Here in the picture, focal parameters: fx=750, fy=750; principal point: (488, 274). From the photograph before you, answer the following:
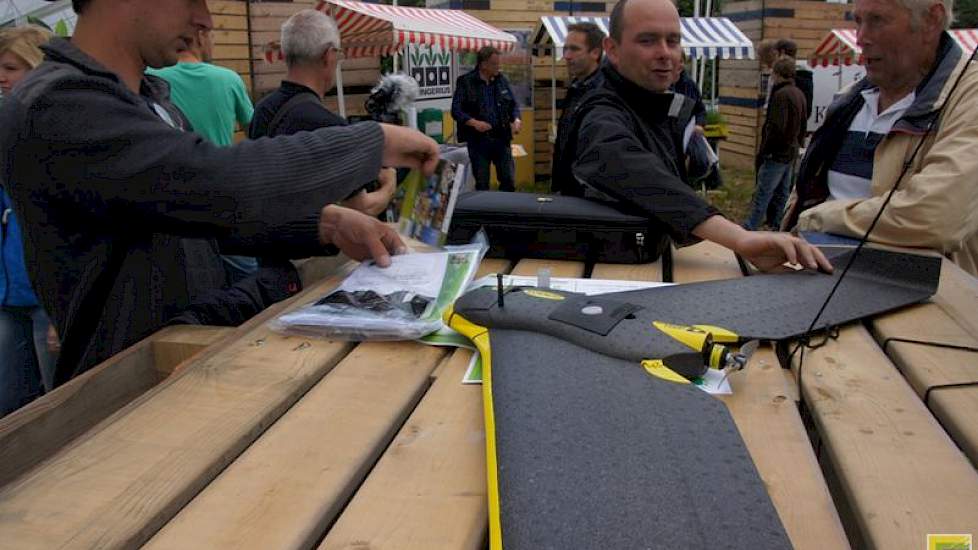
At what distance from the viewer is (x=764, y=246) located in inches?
65.8

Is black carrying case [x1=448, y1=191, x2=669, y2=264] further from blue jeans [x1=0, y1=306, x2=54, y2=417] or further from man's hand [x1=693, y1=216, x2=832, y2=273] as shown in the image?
blue jeans [x1=0, y1=306, x2=54, y2=417]

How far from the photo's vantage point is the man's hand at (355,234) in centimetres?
163

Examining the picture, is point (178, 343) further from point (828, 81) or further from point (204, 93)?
point (828, 81)

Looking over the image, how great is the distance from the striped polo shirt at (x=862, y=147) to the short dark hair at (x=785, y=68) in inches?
177

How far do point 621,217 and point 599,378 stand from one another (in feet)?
2.87

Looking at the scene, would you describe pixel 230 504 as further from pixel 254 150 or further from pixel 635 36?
pixel 635 36

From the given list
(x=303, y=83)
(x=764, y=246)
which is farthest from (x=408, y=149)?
(x=303, y=83)

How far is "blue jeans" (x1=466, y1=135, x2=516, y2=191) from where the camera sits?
8.62 metres

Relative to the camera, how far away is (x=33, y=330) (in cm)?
263

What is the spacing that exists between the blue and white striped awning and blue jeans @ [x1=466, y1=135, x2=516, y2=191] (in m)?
1.45

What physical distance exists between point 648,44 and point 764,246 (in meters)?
0.90

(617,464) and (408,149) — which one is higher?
(408,149)

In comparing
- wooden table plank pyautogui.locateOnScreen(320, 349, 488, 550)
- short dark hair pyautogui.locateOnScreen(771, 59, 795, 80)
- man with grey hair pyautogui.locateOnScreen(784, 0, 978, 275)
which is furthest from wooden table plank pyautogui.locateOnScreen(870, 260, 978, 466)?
short dark hair pyautogui.locateOnScreen(771, 59, 795, 80)

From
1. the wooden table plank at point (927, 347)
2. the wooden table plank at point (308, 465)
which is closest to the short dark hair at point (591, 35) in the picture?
the wooden table plank at point (927, 347)
